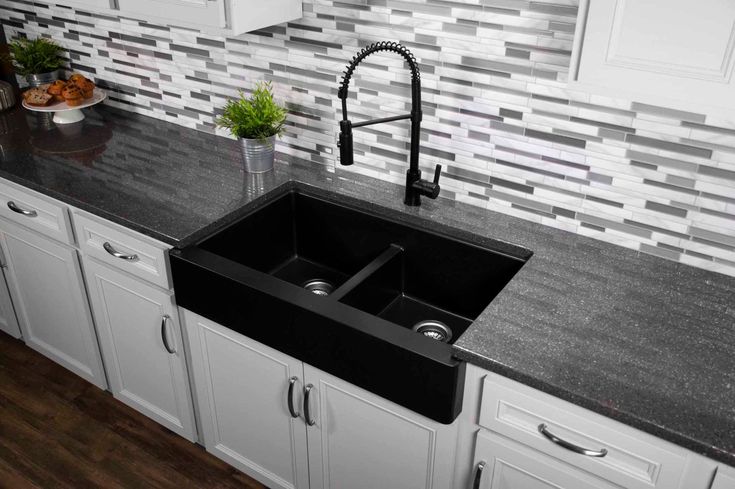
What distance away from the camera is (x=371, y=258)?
2250 millimetres

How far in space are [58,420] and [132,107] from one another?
126 cm

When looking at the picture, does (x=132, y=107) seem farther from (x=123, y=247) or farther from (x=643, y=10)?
(x=643, y=10)

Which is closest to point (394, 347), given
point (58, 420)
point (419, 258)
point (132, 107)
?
point (419, 258)

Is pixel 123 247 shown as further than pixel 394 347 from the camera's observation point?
Yes

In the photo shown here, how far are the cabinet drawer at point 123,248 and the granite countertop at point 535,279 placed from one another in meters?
0.05

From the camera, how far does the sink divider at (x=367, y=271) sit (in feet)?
6.04

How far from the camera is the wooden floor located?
241 centimetres

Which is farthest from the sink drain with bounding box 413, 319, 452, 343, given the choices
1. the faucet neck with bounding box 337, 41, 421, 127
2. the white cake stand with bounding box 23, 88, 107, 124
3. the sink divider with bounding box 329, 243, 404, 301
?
the white cake stand with bounding box 23, 88, 107, 124

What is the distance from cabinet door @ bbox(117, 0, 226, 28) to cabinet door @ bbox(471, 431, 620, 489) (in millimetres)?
1334

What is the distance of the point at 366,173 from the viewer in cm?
236

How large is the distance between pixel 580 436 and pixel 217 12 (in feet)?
4.77

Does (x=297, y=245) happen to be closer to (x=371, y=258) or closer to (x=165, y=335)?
(x=371, y=258)

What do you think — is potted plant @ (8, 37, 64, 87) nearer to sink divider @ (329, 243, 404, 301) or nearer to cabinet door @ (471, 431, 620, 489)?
sink divider @ (329, 243, 404, 301)

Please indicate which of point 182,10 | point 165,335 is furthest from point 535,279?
point 182,10
